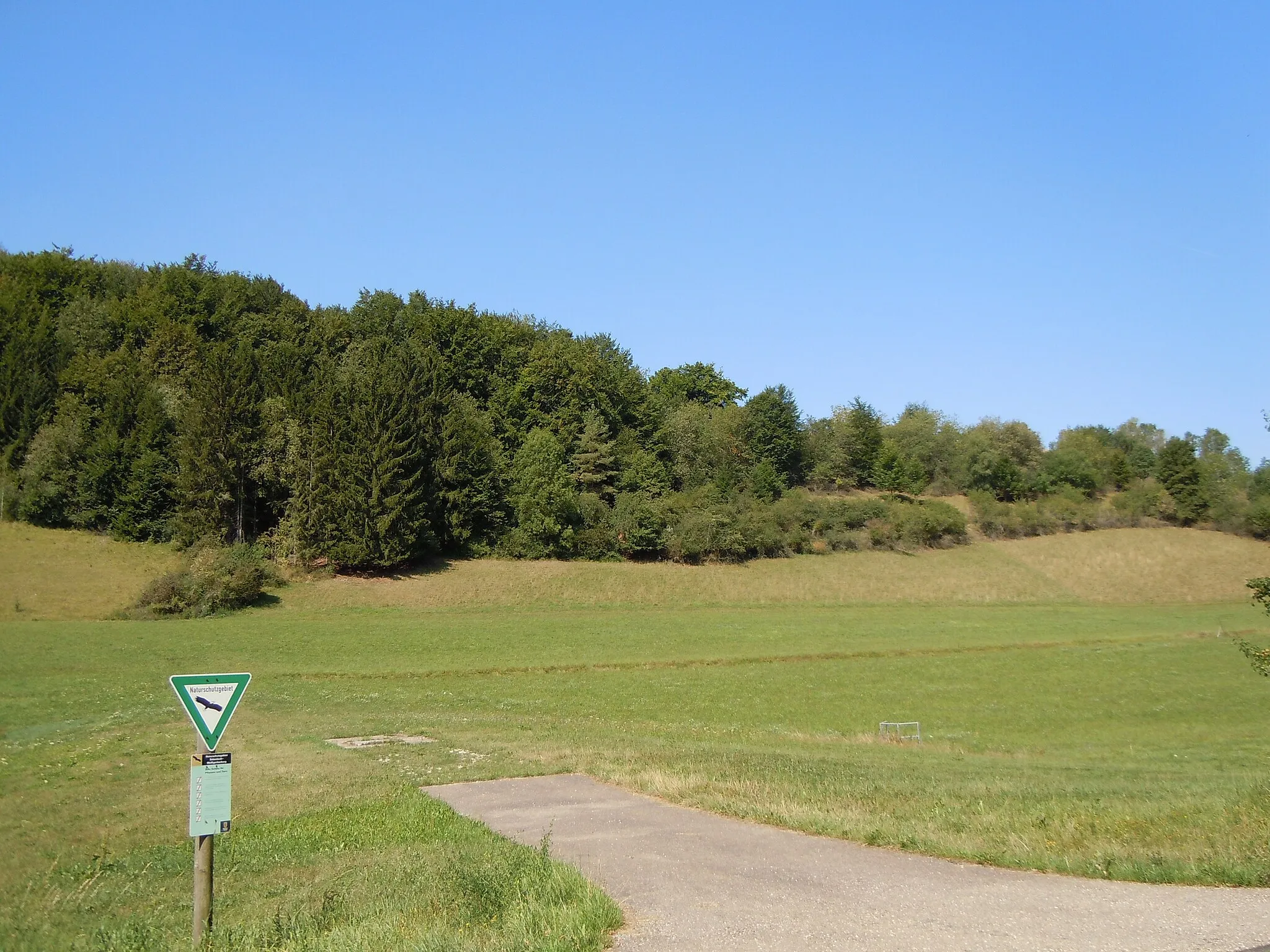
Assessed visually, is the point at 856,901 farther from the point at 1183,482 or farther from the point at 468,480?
the point at 1183,482

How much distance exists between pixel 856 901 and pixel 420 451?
6592cm

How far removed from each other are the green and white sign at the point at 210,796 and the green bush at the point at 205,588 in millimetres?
53330

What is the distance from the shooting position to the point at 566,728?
26359 mm

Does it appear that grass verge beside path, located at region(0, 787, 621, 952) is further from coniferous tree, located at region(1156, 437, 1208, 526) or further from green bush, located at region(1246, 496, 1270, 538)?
coniferous tree, located at region(1156, 437, 1208, 526)

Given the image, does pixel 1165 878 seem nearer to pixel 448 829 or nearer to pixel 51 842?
pixel 448 829

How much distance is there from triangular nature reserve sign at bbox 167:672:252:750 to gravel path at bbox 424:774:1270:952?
399 cm

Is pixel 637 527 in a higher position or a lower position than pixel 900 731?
higher

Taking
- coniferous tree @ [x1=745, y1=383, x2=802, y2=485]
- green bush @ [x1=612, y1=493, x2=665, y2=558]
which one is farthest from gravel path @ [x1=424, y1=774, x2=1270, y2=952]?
coniferous tree @ [x1=745, y1=383, x2=802, y2=485]

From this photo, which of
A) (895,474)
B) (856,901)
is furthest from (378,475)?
(895,474)

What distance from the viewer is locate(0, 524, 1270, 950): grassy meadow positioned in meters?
9.88

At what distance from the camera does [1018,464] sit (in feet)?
404

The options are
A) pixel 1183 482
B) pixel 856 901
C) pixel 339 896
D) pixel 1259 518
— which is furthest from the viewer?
pixel 1183 482

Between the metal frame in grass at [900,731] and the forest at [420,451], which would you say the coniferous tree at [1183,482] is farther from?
the metal frame in grass at [900,731]

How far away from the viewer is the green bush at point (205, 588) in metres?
55.8
